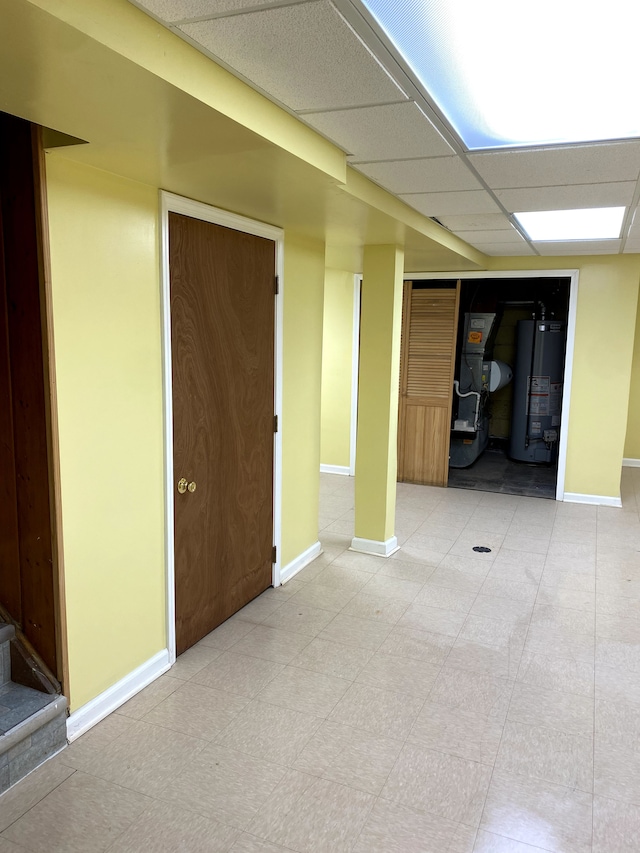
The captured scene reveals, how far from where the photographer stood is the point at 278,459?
3.82 metres

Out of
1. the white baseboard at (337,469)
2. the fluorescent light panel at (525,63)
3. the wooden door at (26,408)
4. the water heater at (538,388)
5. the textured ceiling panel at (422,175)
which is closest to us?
the fluorescent light panel at (525,63)

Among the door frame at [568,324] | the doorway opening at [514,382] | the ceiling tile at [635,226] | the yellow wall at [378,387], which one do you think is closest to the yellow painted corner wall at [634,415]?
the doorway opening at [514,382]

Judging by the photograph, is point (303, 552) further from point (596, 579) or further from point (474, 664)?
point (596, 579)

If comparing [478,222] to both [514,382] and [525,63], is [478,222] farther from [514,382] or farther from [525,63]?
[514,382]

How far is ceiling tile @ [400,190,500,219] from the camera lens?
3.16 metres

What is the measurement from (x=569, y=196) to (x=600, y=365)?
3.05m

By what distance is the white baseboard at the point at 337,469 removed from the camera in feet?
22.6

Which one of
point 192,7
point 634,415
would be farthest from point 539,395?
point 192,7

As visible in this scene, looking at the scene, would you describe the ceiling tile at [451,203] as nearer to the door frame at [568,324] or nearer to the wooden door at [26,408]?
the wooden door at [26,408]

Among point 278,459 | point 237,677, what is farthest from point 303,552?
point 237,677

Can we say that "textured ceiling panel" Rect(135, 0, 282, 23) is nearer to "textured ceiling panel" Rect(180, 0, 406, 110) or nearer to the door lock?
"textured ceiling panel" Rect(180, 0, 406, 110)

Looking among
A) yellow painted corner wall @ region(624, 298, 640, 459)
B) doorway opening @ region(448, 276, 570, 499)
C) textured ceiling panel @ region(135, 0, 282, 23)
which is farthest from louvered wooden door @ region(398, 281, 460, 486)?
textured ceiling panel @ region(135, 0, 282, 23)

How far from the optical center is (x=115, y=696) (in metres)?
2.61

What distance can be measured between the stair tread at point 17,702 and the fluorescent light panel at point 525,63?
7.86 feet
